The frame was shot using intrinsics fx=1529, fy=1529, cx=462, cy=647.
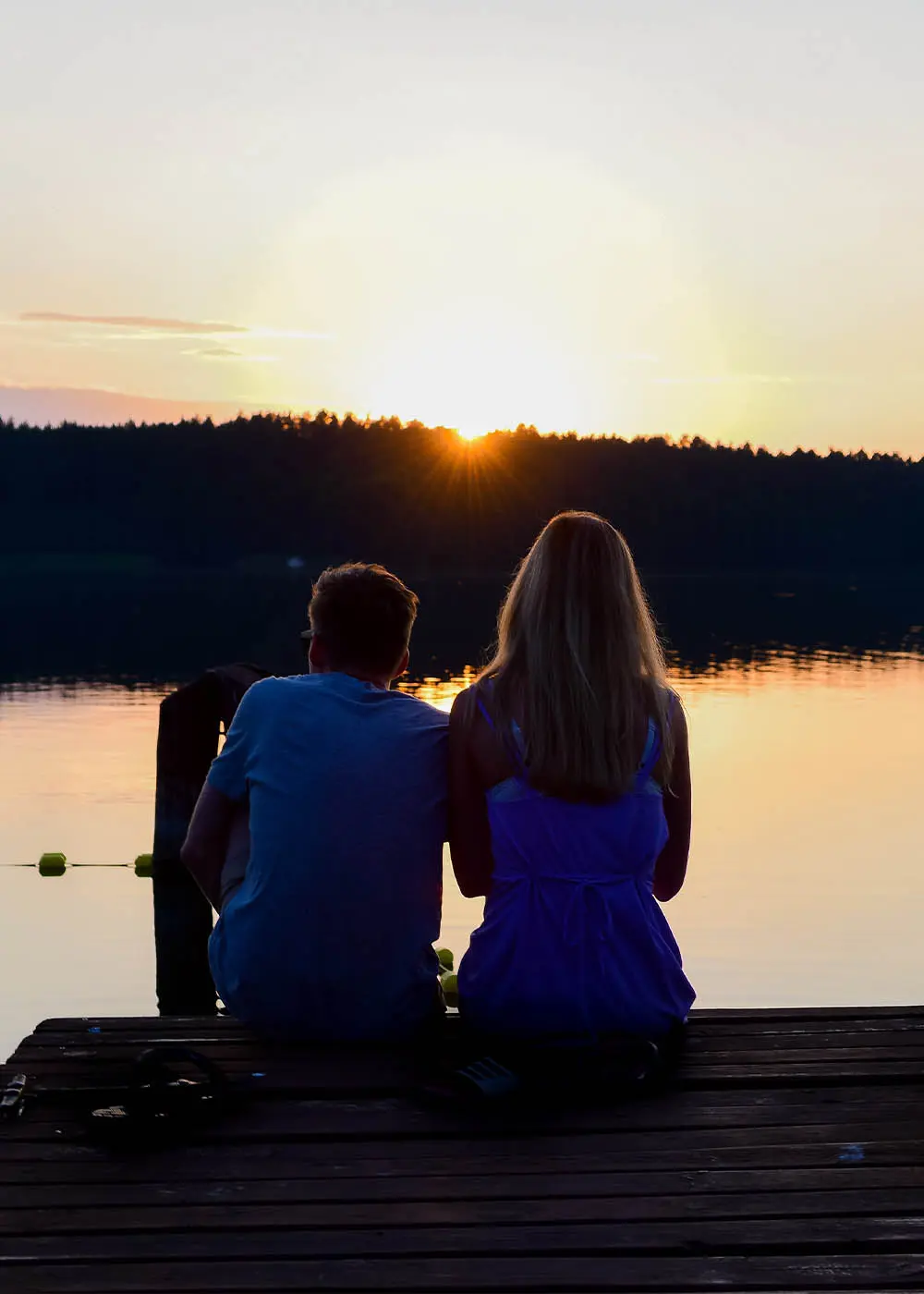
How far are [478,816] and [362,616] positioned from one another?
608mm

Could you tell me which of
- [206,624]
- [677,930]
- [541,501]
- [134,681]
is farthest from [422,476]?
[677,930]

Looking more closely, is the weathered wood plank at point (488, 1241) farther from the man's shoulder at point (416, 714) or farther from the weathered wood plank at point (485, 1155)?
the man's shoulder at point (416, 714)

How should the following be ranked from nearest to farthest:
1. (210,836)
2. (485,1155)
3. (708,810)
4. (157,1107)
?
(485,1155)
(157,1107)
(210,836)
(708,810)

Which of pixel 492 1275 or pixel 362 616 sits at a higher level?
pixel 362 616

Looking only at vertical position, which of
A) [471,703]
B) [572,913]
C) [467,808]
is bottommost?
[572,913]

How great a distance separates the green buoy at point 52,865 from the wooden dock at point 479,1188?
377 inches

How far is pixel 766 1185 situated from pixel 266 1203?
1.01 metres

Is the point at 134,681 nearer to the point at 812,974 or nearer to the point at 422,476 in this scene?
the point at 812,974

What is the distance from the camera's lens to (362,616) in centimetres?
404

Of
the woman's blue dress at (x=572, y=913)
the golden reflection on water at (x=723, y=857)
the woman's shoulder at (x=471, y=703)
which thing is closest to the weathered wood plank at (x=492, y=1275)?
the woman's blue dress at (x=572, y=913)

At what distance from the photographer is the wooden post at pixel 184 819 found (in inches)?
281

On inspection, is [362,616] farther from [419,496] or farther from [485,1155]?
[419,496]

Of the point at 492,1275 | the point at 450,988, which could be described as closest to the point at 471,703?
the point at 492,1275

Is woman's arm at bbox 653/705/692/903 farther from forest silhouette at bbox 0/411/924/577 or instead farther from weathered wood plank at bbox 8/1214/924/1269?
forest silhouette at bbox 0/411/924/577
